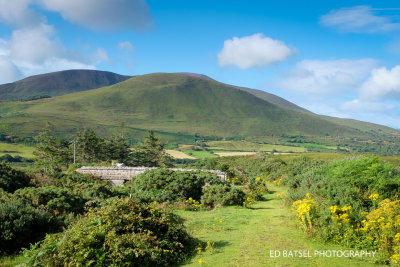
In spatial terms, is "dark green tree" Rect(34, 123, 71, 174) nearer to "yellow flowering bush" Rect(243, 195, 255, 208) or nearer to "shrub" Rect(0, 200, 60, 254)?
"yellow flowering bush" Rect(243, 195, 255, 208)

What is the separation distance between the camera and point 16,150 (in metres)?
91.6

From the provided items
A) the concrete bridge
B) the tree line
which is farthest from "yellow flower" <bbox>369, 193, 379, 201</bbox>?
the tree line

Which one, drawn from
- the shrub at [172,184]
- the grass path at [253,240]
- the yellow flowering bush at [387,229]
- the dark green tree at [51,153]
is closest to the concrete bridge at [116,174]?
the shrub at [172,184]

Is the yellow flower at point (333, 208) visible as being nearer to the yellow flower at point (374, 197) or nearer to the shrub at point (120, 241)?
the yellow flower at point (374, 197)

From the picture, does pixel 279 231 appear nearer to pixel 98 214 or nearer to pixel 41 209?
pixel 98 214

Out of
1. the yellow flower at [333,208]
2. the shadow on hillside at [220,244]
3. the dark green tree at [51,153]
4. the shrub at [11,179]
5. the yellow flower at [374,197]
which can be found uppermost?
the yellow flower at [374,197]

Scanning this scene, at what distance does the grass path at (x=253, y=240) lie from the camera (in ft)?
23.2

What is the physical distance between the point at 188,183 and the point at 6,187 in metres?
9.25

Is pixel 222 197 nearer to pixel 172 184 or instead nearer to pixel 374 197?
pixel 172 184

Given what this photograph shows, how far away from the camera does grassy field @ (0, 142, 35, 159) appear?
85.7 metres

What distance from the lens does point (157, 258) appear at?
725 cm

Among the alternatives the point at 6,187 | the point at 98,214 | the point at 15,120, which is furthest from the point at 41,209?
the point at 15,120

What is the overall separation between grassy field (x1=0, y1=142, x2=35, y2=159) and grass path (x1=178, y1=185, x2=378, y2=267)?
3323 inches

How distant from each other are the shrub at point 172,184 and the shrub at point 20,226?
7025 mm
